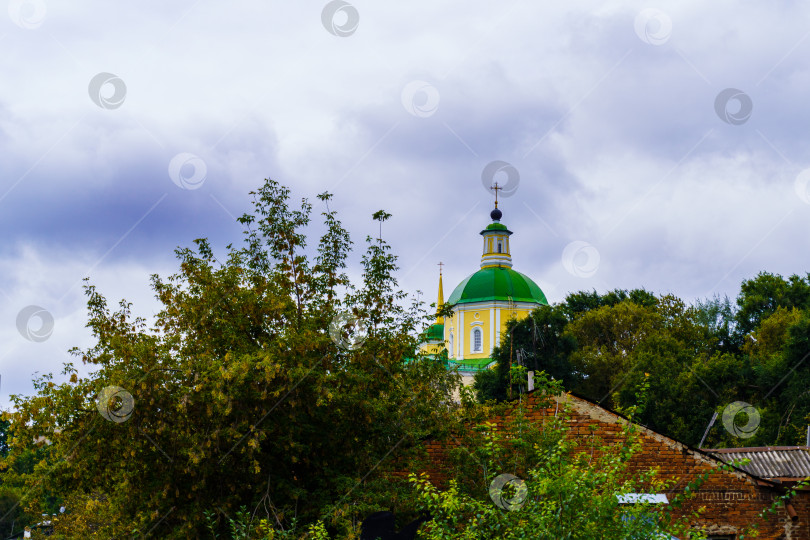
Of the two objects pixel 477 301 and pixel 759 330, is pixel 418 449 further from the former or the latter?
pixel 477 301

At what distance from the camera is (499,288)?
7406 centimetres

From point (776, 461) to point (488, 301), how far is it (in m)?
55.0

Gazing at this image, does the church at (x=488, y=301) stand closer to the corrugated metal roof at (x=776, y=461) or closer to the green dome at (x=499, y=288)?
the green dome at (x=499, y=288)

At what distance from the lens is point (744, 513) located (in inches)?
645

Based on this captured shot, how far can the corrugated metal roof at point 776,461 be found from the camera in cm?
1843

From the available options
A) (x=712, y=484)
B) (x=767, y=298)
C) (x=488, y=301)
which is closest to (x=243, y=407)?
(x=712, y=484)

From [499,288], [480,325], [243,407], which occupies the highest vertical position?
[499,288]

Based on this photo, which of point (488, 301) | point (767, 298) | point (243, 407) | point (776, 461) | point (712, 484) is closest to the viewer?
point (243, 407)

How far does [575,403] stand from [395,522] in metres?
5.04

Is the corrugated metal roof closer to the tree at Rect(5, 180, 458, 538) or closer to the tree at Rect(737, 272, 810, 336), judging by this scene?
the tree at Rect(5, 180, 458, 538)

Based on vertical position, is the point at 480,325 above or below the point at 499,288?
below

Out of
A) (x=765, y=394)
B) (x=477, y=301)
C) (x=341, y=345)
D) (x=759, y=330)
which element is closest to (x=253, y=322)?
(x=341, y=345)

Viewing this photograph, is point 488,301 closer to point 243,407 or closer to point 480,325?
point 480,325

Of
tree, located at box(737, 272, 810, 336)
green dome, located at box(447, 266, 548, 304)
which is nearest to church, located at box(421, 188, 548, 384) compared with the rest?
green dome, located at box(447, 266, 548, 304)
